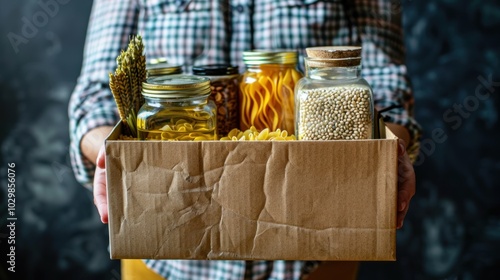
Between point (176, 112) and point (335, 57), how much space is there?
0.69ft

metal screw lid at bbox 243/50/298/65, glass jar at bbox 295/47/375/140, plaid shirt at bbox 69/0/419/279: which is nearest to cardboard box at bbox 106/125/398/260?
glass jar at bbox 295/47/375/140

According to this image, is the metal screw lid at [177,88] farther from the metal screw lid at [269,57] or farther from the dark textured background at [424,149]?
the dark textured background at [424,149]

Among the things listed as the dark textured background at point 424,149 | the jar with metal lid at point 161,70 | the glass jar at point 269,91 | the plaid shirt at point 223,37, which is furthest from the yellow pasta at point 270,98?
the dark textured background at point 424,149

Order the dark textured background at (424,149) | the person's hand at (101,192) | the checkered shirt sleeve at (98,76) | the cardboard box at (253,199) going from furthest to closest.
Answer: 1. the dark textured background at (424,149)
2. the checkered shirt sleeve at (98,76)
3. the person's hand at (101,192)
4. the cardboard box at (253,199)

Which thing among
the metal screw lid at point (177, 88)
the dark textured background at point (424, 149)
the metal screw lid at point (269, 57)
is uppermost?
the metal screw lid at point (269, 57)

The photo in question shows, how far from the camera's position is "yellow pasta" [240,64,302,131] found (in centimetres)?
82

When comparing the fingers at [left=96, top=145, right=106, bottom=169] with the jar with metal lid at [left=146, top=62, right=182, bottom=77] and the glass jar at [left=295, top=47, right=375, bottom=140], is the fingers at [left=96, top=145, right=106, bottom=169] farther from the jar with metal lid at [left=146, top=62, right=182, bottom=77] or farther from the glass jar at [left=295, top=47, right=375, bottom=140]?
the glass jar at [left=295, top=47, right=375, bottom=140]

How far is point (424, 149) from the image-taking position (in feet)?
5.84

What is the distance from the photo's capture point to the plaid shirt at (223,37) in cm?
108

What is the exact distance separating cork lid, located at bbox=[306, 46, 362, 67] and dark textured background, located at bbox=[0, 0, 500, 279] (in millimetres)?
1055

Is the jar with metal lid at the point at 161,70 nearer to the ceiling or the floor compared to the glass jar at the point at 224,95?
nearer to the ceiling

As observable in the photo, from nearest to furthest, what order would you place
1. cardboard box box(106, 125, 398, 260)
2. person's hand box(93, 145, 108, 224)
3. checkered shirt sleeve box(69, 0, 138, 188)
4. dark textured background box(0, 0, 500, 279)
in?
cardboard box box(106, 125, 398, 260)
person's hand box(93, 145, 108, 224)
checkered shirt sleeve box(69, 0, 138, 188)
dark textured background box(0, 0, 500, 279)

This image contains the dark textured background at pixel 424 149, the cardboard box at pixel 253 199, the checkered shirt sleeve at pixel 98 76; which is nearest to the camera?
the cardboard box at pixel 253 199

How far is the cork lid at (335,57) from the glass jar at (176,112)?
145 mm
